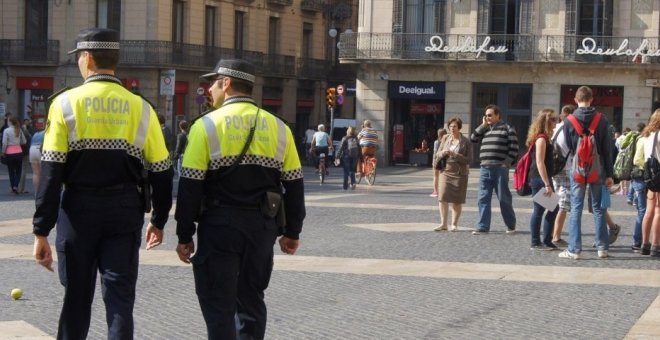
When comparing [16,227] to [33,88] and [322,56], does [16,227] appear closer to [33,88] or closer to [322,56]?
[33,88]

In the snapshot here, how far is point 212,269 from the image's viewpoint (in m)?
6.98

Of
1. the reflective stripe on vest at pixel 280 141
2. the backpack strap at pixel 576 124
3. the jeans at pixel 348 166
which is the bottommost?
the jeans at pixel 348 166

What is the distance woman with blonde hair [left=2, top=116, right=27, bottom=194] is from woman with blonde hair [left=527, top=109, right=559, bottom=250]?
46.6 feet

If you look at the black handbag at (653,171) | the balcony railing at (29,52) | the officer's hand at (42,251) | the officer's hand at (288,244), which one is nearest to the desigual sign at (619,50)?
the balcony railing at (29,52)

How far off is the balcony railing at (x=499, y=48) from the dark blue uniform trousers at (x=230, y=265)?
40.5 m

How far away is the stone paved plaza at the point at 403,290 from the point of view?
31.1ft

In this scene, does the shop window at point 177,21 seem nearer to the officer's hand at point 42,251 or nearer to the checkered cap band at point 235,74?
the checkered cap band at point 235,74

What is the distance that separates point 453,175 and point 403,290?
22.6ft

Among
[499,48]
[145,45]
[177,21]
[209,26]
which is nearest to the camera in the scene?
[499,48]

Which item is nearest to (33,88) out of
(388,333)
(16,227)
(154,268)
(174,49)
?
(174,49)

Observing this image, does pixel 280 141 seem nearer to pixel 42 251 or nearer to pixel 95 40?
pixel 95 40

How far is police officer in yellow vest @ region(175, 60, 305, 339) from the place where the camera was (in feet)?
22.9

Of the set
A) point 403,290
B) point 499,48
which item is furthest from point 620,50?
point 403,290

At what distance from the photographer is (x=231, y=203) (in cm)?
705
